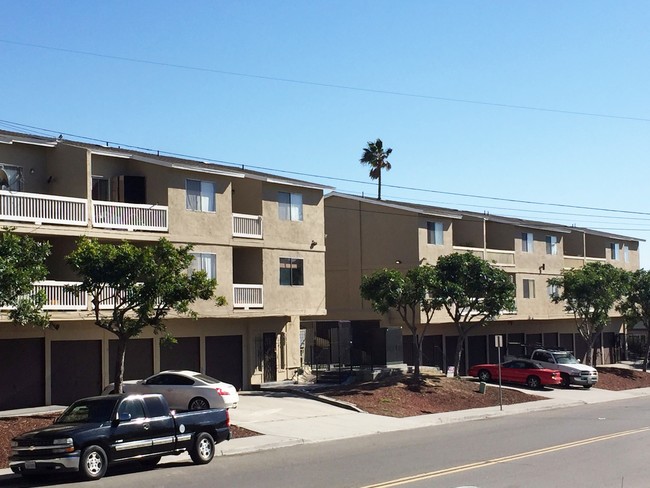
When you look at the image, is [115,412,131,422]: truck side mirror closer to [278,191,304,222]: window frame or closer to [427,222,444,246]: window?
[278,191,304,222]: window frame

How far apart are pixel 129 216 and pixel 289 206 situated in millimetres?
9108

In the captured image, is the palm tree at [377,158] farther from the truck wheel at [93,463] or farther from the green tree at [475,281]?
the truck wheel at [93,463]

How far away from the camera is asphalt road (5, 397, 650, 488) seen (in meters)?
16.4

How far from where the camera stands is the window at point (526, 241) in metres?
54.0

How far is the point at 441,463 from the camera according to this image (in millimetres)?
19000

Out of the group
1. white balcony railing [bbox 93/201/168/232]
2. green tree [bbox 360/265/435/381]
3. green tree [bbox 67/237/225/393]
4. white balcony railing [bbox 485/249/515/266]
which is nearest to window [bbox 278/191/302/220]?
green tree [bbox 360/265/435/381]

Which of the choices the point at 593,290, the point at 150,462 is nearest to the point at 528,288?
the point at 593,290

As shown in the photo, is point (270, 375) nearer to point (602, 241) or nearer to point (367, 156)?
point (602, 241)

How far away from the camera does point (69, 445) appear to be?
16.7 meters

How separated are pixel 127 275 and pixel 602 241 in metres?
48.8

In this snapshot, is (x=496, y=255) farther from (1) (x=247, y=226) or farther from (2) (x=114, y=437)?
(2) (x=114, y=437)

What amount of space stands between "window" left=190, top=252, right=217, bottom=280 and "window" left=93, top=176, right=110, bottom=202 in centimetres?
396

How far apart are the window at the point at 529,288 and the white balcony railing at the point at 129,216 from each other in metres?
28.3

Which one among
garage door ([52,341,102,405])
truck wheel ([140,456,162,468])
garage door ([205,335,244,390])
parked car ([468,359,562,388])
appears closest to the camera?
truck wheel ([140,456,162,468])
